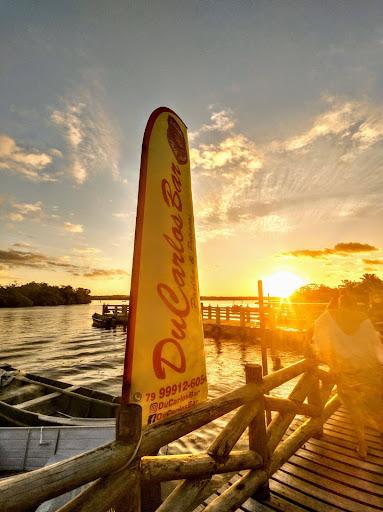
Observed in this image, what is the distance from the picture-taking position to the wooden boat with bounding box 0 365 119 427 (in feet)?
20.4

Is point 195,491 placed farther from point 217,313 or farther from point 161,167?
point 217,313

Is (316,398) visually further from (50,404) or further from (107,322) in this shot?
(107,322)

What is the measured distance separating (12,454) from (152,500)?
171 inches

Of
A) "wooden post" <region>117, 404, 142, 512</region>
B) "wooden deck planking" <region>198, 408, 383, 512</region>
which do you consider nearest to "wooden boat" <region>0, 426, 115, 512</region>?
"wooden deck planking" <region>198, 408, 383, 512</region>

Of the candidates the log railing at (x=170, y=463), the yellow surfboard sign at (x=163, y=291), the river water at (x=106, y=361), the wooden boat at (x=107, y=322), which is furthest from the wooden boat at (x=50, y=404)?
the wooden boat at (x=107, y=322)

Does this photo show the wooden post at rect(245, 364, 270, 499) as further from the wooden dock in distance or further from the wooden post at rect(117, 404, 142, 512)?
the wooden dock in distance

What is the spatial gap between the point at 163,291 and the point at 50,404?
7835 mm

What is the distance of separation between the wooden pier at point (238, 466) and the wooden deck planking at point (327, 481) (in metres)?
0.01

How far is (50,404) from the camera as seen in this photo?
7758 mm

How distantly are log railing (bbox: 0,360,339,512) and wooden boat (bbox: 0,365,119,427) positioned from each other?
149 inches

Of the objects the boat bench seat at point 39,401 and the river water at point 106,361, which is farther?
the river water at point 106,361

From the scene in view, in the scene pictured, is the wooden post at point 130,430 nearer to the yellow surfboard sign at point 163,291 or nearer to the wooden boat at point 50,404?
the yellow surfboard sign at point 163,291

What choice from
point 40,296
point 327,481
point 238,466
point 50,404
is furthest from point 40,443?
point 40,296

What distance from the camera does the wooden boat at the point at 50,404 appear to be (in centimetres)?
622
